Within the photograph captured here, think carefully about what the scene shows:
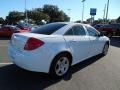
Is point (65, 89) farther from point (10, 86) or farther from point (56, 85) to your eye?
point (10, 86)

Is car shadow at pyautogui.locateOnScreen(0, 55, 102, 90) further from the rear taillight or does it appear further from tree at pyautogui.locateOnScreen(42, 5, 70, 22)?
tree at pyautogui.locateOnScreen(42, 5, 70, 22)

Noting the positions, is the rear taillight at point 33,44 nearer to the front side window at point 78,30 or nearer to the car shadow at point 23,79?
the car shadow at point 23,79

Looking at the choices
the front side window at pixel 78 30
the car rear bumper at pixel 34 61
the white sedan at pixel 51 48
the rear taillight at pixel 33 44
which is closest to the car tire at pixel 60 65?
the white sedan at pixel 51 48

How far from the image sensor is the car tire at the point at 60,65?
5657mm

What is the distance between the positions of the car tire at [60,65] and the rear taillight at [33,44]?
2.14 ft

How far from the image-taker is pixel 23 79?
226 inches

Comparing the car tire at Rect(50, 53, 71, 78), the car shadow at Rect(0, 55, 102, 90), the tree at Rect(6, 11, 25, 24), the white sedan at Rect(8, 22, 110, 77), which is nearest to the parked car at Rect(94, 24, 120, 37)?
the white sedan at Rect(8, 22, 110, 77)

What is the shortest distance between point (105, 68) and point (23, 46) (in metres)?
3.16

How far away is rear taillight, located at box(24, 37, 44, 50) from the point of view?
530 centimetres

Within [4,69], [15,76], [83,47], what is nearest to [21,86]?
[15,76]

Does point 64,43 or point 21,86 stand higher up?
point 64,43

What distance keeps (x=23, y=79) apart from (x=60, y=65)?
1.09 metres

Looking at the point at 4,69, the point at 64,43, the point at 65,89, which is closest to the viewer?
the point at 65,89

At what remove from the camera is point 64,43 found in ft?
19.4
